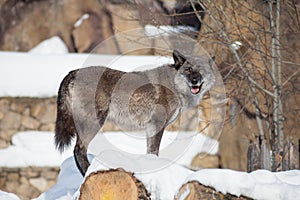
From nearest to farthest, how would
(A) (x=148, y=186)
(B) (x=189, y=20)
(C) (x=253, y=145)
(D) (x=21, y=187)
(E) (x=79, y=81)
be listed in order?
(A) (x=148, y=186) → (E) (x=79, y=81) → (C) (x=253, y=145) → (D) (x=21, y=187) → (B) (x=189, y=20)

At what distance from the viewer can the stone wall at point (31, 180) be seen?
11.1 m

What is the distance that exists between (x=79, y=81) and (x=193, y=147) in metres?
4.81

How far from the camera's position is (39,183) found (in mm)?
11172

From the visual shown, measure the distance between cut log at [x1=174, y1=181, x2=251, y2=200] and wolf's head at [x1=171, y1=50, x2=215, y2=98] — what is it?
1.96m

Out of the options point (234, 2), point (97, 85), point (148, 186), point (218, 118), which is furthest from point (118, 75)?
point (218, 118)

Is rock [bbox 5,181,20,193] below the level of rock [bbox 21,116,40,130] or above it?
below

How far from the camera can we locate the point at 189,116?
10.6m

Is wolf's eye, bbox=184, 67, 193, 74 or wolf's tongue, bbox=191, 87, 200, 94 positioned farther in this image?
wolf's tongue, bbox=191, 87, 200, 94

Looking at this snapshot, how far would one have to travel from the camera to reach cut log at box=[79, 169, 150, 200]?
5.31 m

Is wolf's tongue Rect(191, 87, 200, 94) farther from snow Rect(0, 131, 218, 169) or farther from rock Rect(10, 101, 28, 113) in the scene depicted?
rock Rect(10, 101, 28, 113)

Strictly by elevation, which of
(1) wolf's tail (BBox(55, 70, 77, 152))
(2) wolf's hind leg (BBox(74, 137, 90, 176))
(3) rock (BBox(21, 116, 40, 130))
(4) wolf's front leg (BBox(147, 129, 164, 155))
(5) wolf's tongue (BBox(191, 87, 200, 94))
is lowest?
(3) rock (BBox(21, 116, 40, 130))

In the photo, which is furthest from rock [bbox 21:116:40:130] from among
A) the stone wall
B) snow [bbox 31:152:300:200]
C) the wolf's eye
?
snow [bbox 31:152:300:200]

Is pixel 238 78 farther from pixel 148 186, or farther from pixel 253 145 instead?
pixel 148 186

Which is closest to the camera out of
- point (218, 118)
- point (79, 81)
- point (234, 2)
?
point (79, 81)
